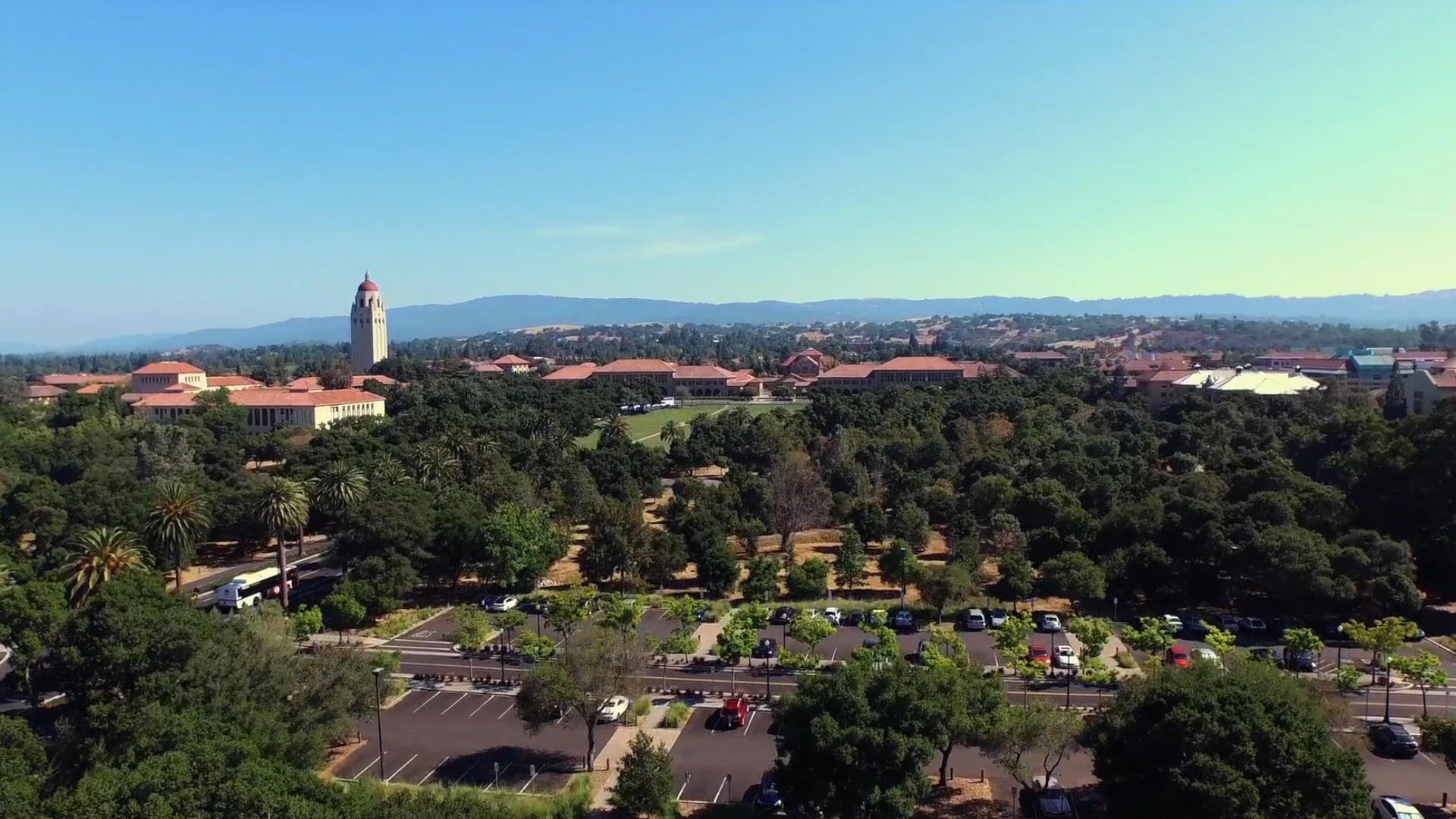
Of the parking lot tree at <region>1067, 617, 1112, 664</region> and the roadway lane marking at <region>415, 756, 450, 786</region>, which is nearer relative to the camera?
the roadway lane marking at <region>415, 756, 450, 786</region>

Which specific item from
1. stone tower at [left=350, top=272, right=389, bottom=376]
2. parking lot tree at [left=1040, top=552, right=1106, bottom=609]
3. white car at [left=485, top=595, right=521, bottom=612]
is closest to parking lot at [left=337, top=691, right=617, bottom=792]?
white car at [left=485, top=595, right=521, bottom=612]

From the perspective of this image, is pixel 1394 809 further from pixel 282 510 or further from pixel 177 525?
pixel 177 525

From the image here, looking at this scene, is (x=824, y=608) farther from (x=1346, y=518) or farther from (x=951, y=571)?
(x=1346, y=518)

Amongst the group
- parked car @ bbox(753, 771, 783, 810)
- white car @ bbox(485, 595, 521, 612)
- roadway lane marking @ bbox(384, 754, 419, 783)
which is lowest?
white car @ bbox(485, 595, 521, 612)

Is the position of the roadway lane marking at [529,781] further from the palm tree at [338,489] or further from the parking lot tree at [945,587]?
the palm tree at [338,489]

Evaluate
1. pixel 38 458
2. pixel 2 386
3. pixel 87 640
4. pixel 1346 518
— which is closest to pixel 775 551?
pixel 1346 518

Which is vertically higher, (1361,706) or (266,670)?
(266,670)

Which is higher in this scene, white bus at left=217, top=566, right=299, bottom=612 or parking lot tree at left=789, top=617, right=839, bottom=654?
parking lot tree at left=789, top=617, right=839, bottom=654

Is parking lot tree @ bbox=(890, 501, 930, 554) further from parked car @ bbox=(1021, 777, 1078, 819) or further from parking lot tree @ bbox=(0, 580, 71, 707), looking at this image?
parking lot tree @ bbox=(0, 580, 71, 707)
